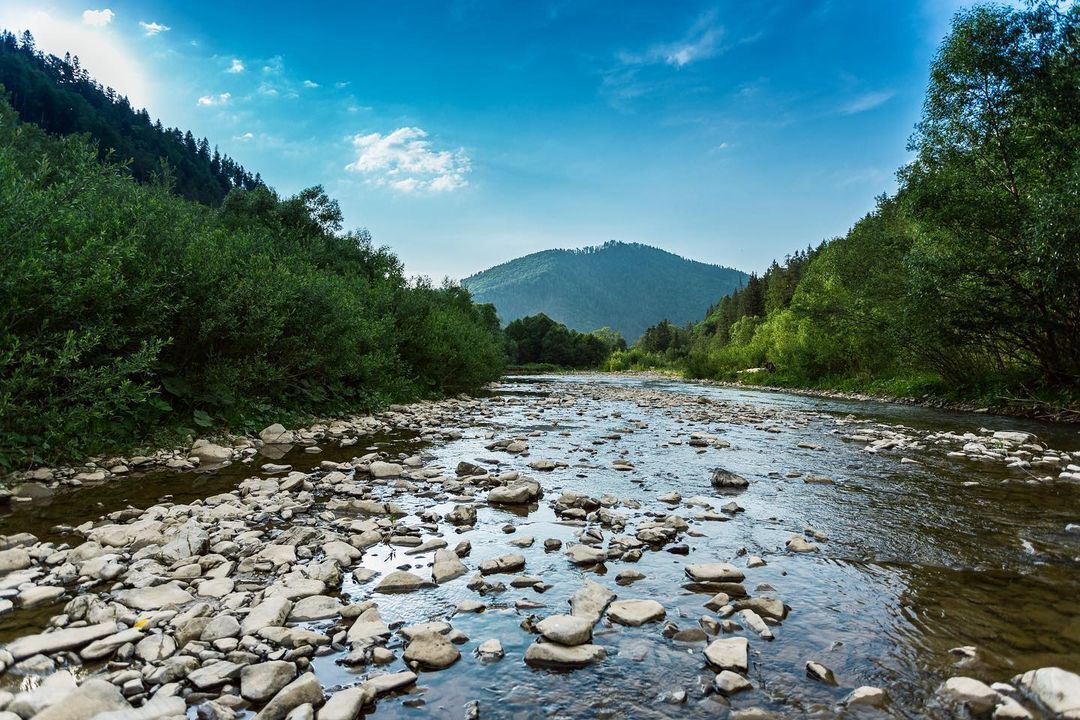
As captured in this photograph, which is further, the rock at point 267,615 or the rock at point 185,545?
the rock at point 185,545

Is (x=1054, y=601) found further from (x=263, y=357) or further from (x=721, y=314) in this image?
(x=721, y=314)

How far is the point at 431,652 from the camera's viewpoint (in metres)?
3.43

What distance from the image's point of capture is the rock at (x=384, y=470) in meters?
9.41

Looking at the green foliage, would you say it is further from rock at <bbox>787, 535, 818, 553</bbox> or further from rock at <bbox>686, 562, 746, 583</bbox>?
rock at <bbox>686, 562, 746, 583</bbox>

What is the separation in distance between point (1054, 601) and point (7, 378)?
12495 mm

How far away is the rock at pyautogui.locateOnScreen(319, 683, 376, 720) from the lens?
9.14ft

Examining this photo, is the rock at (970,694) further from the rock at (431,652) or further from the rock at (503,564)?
the rock at (503,564)

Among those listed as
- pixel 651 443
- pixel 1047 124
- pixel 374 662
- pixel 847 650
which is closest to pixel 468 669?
pixel 374 662

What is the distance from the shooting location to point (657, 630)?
3863mm

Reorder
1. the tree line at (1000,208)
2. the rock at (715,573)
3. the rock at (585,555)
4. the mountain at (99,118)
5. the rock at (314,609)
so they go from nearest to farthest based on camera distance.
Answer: the rock at (314,609) → the rock at (715,573) → the rock at (585,555) → the tree line at (1000,208) → the mountain at (99,118)

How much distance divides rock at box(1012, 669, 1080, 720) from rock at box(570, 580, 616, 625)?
2.51 metres

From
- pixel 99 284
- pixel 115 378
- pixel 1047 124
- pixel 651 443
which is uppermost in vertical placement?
pixel 1047 124

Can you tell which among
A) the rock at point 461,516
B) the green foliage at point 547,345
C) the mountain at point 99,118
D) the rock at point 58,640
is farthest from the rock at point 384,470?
the green foliage at point 547,345

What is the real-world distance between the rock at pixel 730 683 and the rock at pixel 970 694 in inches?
42.3
